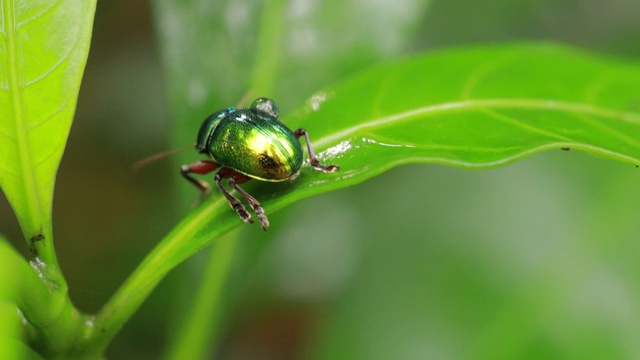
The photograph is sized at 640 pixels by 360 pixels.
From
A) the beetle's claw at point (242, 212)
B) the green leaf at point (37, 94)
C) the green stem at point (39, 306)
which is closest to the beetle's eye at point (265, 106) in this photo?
the beetle's claw at point (242, 212)

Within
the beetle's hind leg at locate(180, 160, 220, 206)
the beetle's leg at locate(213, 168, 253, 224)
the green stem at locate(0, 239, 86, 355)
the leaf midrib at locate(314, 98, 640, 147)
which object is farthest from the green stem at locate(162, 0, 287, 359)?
the green stem at locate(0, 239, 86, 355)

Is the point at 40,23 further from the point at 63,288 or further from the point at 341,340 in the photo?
the point at 341,340

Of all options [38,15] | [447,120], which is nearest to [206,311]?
[447,120]

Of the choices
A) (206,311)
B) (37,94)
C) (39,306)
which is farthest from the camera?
(206,311)

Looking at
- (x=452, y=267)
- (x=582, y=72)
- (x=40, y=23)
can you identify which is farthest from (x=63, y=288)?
(x=452, y=267)

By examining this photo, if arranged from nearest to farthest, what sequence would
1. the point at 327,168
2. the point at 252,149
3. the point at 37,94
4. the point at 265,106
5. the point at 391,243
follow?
1. the point at 37,94
2. the point at 327,168
3. the point at 252,149
4. the point at 265,106
5. the point at 391,243

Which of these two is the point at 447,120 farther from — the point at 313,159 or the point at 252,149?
the point at 252,149
